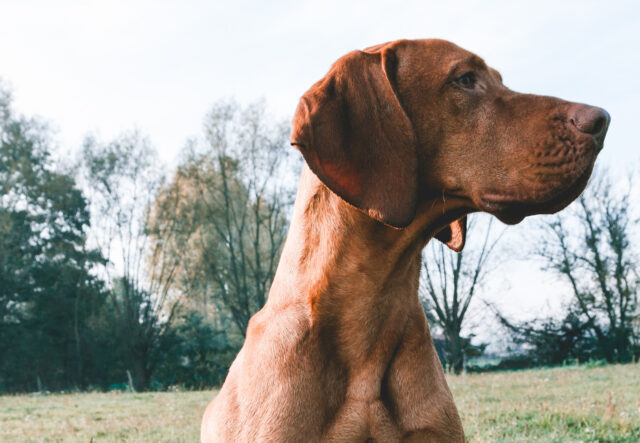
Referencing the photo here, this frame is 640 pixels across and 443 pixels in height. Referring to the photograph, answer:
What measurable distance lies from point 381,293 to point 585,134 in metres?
1.09

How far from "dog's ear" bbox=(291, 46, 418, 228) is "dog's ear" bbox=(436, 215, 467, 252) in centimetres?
87

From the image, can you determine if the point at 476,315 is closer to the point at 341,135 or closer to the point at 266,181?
the point at 266,181

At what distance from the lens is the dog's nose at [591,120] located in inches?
88.8

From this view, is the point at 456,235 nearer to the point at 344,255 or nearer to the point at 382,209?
the point at 344,255

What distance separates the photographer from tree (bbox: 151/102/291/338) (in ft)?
90.1

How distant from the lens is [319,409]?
239 centimetres

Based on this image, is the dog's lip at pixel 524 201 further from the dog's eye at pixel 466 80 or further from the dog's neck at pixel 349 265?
the dog's eye at pixel 466 80

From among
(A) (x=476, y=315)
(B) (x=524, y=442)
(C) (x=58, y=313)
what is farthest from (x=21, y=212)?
(B) (x=524, y=442)

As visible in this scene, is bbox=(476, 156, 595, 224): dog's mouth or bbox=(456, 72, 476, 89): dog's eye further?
bbox=(456, 72, 476, 89): dog's eye

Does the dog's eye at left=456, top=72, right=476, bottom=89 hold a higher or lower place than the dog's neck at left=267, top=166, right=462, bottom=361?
higher

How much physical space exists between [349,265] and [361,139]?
0.57 m

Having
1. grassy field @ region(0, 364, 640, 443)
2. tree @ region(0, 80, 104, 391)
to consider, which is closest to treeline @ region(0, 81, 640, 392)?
tree @ region(0, 80, 104, 391)

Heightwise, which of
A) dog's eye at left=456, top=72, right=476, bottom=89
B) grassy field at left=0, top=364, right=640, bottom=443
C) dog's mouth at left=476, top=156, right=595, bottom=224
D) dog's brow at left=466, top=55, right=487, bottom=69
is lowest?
grassy field at left=0, top=364, right=640, bottom=443

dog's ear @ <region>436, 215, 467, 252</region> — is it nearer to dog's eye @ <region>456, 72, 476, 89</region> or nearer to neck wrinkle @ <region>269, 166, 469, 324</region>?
neck wrinkle @ <region>269, 166, 469, 324</region>
